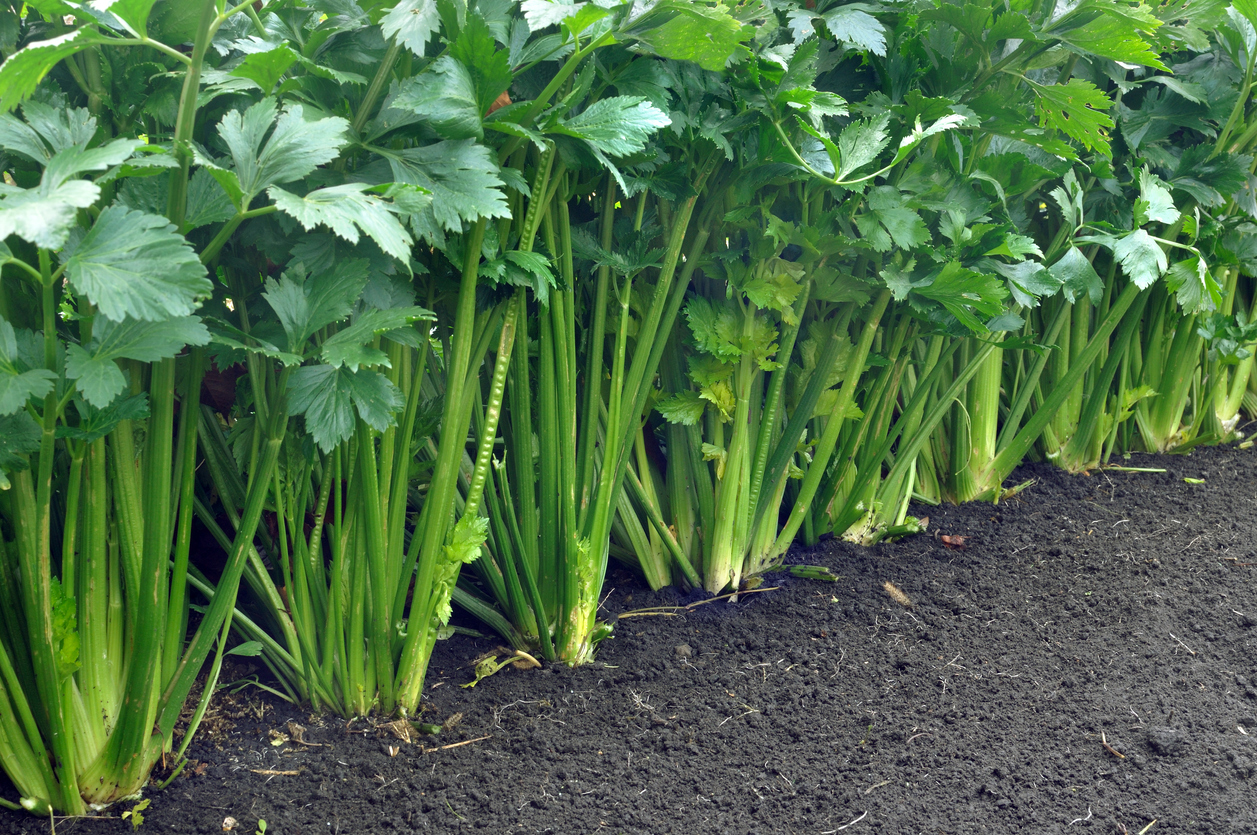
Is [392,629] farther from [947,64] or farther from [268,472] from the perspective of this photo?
[947,64]

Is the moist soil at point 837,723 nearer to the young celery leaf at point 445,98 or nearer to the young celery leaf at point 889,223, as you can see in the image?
the young celery leaf at point 889,223

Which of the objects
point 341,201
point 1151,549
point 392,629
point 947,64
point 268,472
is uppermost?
point 947,64

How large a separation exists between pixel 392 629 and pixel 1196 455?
250cm

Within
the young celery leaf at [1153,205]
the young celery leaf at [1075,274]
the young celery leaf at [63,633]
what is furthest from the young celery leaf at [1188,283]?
the young celery leaf at [63,633]

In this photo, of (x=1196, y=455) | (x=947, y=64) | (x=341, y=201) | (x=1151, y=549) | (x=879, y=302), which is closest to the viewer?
(x=341, y=201)

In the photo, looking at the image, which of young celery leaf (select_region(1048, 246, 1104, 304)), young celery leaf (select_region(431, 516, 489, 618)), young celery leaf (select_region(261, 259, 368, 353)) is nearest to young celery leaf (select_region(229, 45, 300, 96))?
young celery leaf (select_region(261, 259, 368, 353))

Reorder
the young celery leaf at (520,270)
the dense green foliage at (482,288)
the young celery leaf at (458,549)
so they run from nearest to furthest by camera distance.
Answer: the dense green foliage at (482,288) → the young celery leaf at (520,270) → the young celery leaf at (458,549)

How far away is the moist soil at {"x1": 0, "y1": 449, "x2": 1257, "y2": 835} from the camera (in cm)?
130

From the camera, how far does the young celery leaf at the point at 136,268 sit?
83 cm

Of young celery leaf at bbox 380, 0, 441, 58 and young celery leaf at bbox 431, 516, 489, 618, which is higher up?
young celery leaf at bbox 380, 0, 441, 58

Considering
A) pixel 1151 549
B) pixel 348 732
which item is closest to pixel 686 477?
pixel 348 732

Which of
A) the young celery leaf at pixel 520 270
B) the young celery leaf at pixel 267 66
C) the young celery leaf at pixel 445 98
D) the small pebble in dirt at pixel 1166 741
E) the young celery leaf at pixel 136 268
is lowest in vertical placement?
the small pebble in dirt at pixel 1166 741

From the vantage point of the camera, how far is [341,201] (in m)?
0.91

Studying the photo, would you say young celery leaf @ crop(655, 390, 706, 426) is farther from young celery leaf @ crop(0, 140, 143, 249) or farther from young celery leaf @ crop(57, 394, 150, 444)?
young celery leaf @ crop(0, 140, 143, 249)
